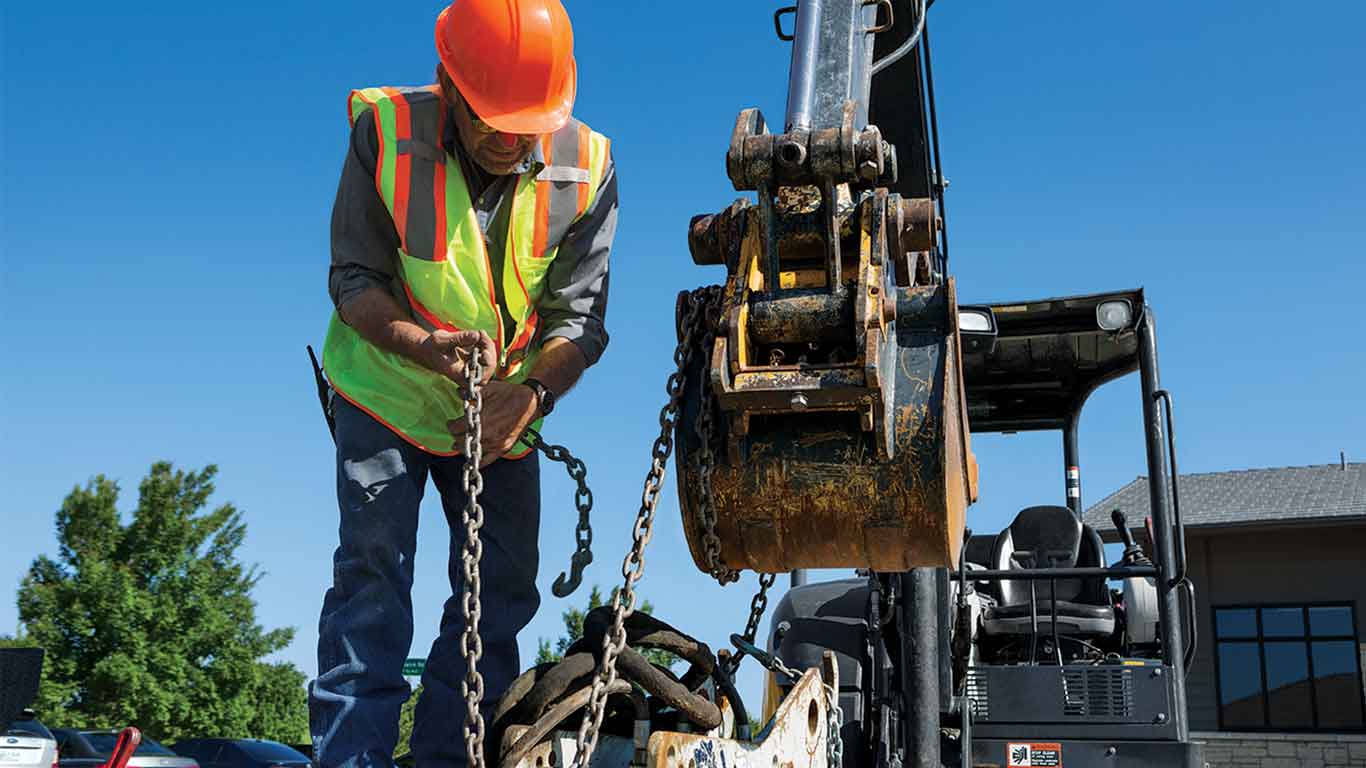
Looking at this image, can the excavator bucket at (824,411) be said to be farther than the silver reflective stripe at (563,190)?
No

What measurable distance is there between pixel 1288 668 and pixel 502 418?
23.0 meters

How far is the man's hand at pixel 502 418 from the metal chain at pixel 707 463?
0.74m

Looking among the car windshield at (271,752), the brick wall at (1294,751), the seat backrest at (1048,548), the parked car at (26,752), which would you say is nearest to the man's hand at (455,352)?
the seat backrest at (1048,548)

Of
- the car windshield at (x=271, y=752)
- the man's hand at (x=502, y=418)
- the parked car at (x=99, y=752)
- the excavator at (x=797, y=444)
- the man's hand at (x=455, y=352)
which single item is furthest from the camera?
the car windshield at (x=271, y=752)

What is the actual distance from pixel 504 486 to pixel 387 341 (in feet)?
1.84

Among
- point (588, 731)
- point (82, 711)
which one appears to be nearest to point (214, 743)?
point (82, 711)

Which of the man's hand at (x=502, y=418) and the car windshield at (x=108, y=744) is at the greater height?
the man's hand at (x=502, y=418)

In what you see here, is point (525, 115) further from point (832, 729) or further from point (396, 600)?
point (832, 729)

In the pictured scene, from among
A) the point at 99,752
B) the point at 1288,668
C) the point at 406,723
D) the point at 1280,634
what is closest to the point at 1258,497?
the point at 1280,634

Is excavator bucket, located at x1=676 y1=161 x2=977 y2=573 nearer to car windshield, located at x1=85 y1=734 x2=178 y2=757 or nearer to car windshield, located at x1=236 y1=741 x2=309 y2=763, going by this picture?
car windshield, located at x1=85 y1=734 x2=178 y2=757

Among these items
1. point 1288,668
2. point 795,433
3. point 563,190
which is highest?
point 1288,668

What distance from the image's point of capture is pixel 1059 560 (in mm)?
7621

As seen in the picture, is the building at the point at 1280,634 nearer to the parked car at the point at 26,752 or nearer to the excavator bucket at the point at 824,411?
the parked car at the point at 26,752

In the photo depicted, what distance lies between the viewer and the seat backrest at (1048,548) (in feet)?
24.8
